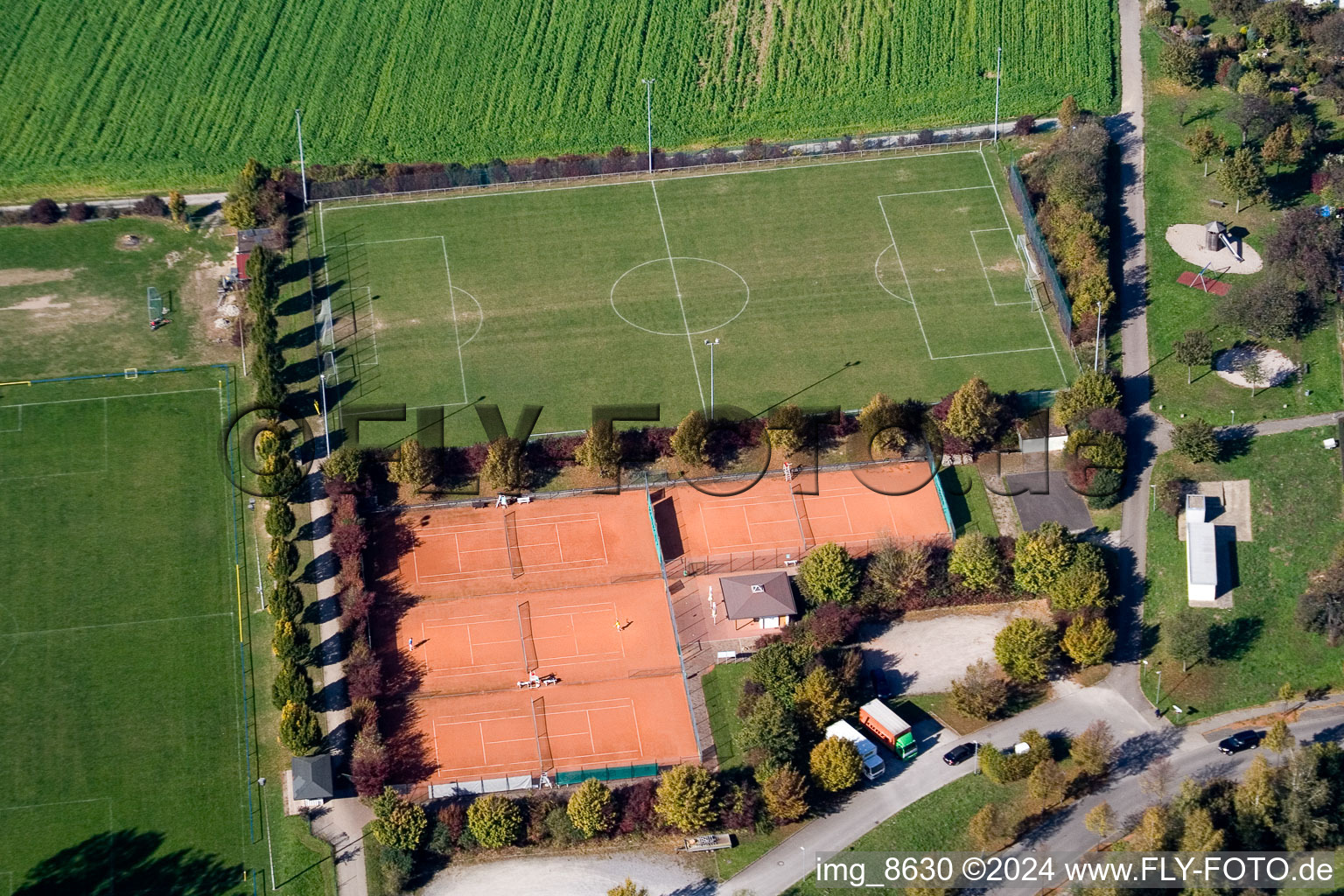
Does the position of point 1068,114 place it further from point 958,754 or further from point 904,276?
point 958,754

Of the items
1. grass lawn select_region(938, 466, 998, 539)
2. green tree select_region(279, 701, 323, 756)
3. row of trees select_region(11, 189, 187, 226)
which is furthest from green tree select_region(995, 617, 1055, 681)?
row of trees select_region(11, 189, 187, 226)

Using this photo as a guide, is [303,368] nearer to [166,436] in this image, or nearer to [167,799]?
[166,436]

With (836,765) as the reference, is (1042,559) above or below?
above

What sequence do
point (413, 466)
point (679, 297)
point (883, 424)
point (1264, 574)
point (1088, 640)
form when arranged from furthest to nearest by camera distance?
point (679, 297) → point (883, 424) → point (413, 466) → point (1264, 574) → point (1088, 640)

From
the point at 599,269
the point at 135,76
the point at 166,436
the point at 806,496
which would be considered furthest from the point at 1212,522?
the point at 135,76

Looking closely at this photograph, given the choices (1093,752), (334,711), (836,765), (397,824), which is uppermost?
(334,711)

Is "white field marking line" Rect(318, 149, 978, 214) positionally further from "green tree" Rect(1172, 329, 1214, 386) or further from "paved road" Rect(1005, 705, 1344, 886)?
"paved road" Rect(1005, 705, 1344, 886)

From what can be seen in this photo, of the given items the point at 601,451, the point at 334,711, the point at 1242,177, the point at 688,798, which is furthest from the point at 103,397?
the point at 1242,177
